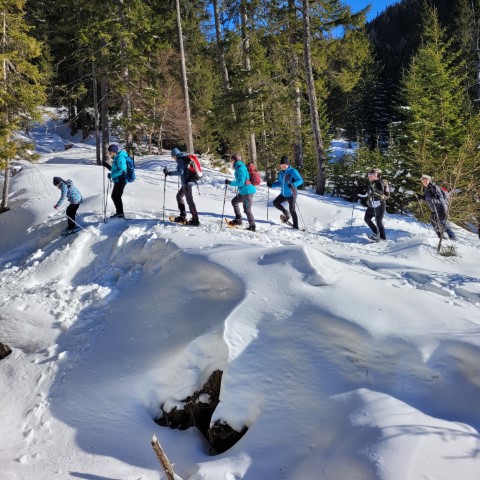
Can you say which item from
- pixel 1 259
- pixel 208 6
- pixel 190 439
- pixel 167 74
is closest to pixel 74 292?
pixel 1 259

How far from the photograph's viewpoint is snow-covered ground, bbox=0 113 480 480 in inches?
140

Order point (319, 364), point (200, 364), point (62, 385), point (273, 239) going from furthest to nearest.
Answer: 1. point (273, 239)
2. point (62, 385)
3. point (200, 364)
4. point (319, 364)

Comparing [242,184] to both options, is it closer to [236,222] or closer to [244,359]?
[236,222]

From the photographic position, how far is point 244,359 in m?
4.57

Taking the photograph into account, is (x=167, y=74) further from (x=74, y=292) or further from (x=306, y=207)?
(x=74, y=292)

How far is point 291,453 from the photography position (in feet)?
11.9

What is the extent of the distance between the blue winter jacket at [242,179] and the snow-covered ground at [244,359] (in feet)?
6.02

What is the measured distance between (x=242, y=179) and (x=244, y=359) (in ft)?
19.5

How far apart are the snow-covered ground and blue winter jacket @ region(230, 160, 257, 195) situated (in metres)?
1.84

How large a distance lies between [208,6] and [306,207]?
15.1 meters

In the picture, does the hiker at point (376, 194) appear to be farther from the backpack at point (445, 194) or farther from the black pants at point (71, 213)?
the black pants at point (71, 213)

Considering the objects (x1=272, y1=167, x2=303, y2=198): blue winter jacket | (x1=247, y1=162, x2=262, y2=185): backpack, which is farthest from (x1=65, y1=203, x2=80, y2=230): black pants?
(x1=272, y1=167, x2=303, y2=198): blue winter jacket

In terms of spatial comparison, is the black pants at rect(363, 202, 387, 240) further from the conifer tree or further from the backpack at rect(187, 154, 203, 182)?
the conifer tree

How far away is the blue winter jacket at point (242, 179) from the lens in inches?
380
